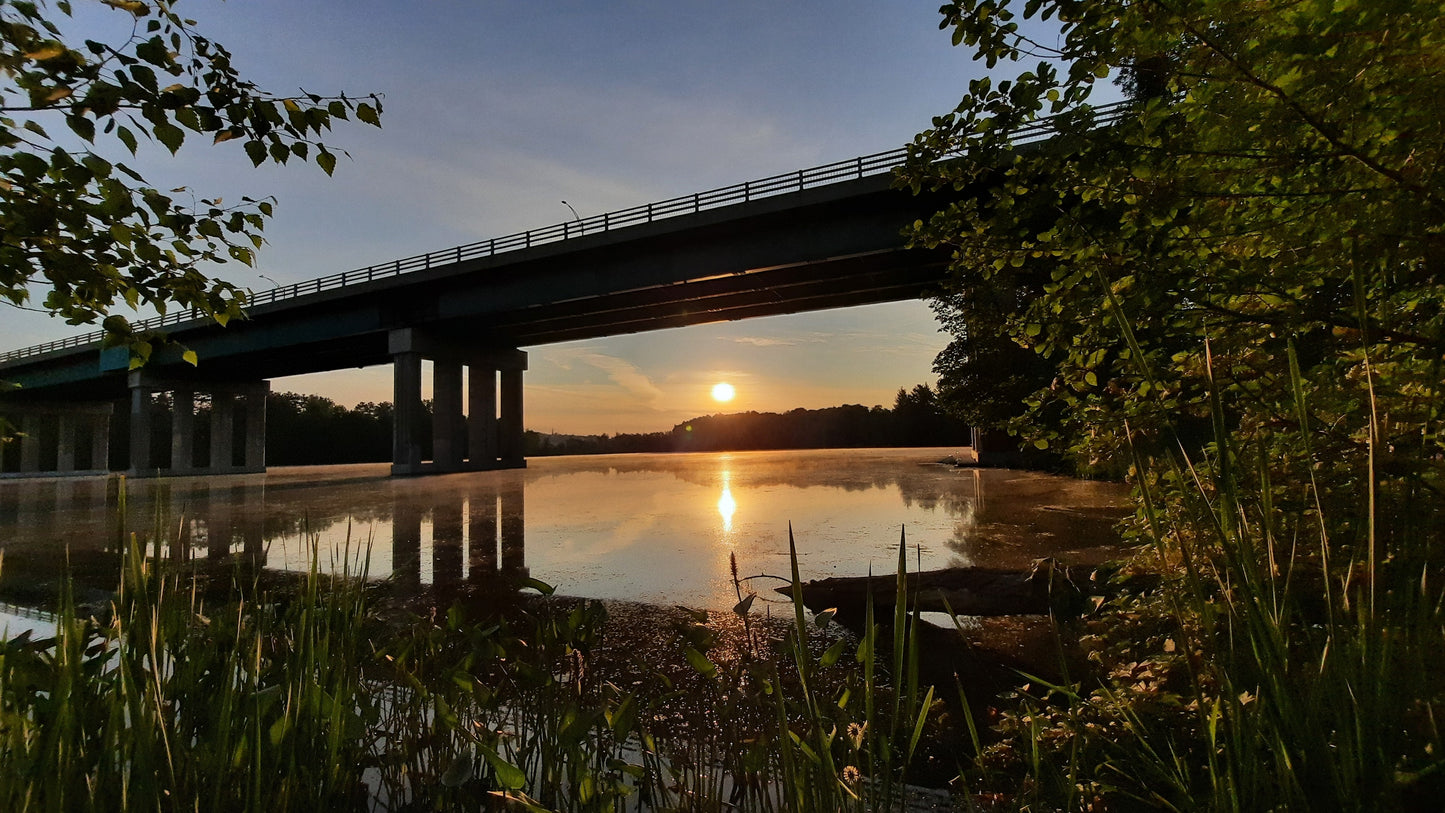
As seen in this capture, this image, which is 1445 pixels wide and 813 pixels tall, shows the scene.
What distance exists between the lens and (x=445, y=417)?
110 feet

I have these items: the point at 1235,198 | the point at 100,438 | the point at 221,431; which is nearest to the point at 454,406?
the point at 221,431

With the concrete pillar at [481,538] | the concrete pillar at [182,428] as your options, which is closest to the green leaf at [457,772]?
the concrete pillar at [481,538]

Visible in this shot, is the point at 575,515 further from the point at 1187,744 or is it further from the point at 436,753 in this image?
the point at 1187,744

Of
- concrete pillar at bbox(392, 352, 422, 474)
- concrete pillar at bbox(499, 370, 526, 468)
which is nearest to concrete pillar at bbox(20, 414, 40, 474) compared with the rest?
concrete pillar at bbox(499, 370, 526, 468)

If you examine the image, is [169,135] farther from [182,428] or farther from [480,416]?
[182,428]

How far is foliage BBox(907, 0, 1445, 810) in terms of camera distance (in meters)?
1.37

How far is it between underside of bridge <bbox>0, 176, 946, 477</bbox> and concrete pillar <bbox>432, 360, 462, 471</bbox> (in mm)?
85

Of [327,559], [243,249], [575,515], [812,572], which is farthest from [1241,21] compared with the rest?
[575,515]

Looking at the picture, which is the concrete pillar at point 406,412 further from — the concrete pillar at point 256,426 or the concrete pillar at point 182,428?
the concrete pillar at point 256,426

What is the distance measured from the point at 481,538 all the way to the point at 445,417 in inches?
1005

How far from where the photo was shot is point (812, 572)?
23.2 feet

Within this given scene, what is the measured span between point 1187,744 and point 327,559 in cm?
965

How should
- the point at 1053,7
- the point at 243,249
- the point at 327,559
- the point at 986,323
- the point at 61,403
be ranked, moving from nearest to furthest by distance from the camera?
→ 1. the point at 1053,7
2. the point at 243,249
3. the point at 986,323
4. the point at 327,559
5. the point at 61,403

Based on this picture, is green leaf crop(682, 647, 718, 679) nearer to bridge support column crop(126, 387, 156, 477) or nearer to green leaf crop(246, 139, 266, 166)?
green leaf crop(246, 139, 266, 166)
